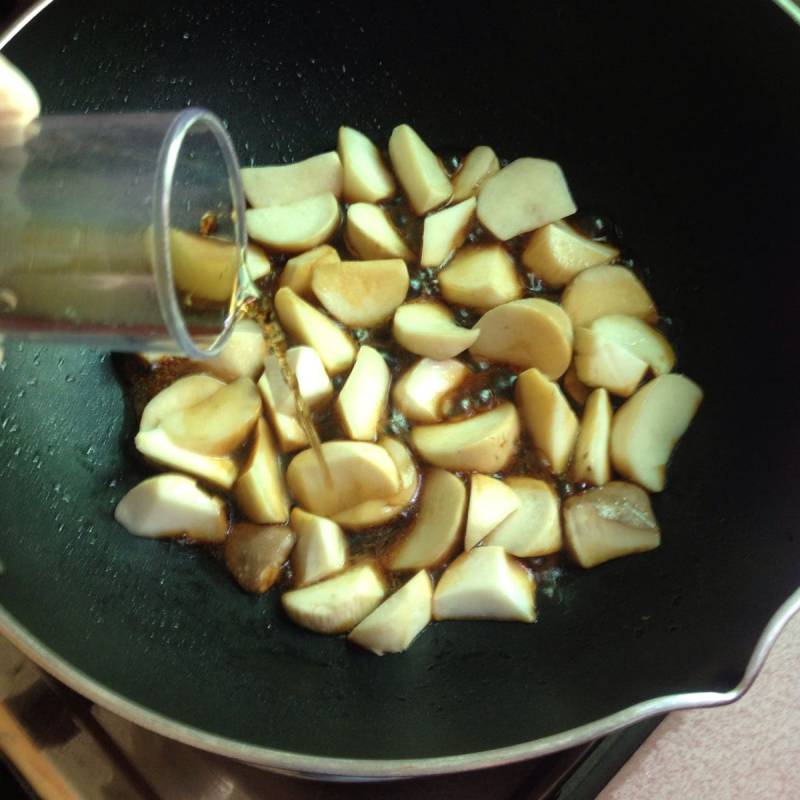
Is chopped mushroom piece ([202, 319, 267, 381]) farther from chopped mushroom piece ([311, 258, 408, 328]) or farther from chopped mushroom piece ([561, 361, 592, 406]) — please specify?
chopped mushroom piece ([561, 361, 592, 406])

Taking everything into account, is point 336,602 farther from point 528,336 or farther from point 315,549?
point 528,336

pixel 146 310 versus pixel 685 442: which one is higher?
pixel 146 310

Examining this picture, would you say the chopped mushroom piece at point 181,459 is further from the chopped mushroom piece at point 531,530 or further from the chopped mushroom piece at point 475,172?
the chopped mushroom piece at point 475,172

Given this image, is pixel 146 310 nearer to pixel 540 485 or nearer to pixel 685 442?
pixel 540 485

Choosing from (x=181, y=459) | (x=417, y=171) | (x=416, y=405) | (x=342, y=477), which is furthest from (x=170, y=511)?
(x=417, y=171)

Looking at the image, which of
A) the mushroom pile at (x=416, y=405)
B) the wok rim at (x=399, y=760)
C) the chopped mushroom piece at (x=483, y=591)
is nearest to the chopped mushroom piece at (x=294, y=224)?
the mushroom pile at (x=416, y=405)

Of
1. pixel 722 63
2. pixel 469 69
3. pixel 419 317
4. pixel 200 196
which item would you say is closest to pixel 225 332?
pixel 200 196
